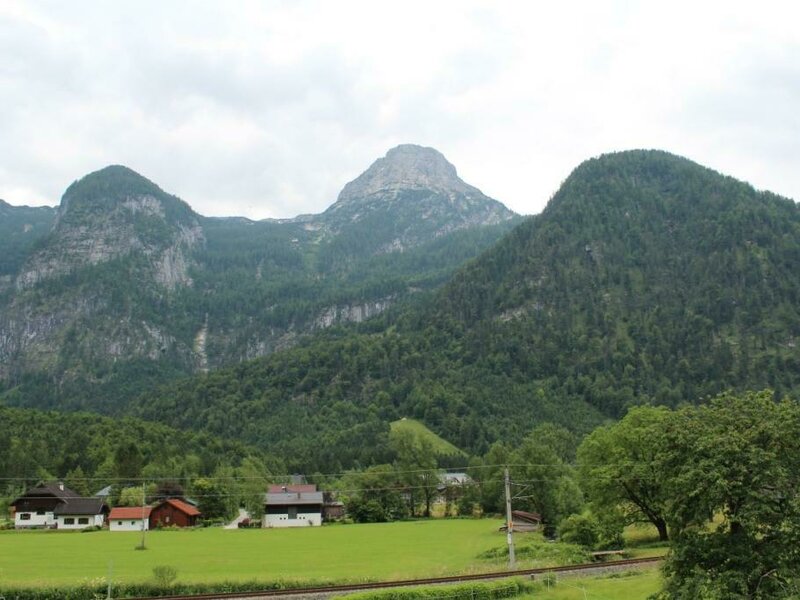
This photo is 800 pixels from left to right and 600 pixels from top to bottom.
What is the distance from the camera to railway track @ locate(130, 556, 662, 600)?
39312 mm

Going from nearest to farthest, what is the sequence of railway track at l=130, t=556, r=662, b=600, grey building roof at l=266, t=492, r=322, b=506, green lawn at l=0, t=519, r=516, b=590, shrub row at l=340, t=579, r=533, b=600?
1. shrub row at l=340, t=579, r=533, b=600
2. railway track at l=130, t=556, r=662, b=600
3. green lawn at l=0, t=519, r=516, b=590
4. grey building roof at l=266, t=492, r=322, b=506

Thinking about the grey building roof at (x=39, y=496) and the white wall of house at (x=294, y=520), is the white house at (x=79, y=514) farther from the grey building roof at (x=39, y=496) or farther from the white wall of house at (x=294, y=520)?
the white wall of house at (x=294, y=520)

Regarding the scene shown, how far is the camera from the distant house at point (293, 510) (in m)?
104

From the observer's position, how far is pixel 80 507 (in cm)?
9819

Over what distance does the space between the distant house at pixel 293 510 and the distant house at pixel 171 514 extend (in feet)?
34.6

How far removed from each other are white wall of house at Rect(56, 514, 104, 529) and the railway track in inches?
2547

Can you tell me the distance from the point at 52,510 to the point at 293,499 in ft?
105

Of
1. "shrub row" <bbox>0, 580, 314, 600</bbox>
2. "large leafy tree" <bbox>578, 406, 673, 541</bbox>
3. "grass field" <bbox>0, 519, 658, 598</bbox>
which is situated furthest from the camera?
"large leafy tree" <bbox>578, 406, 673, 541</bbox>

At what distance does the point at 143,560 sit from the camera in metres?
55.9

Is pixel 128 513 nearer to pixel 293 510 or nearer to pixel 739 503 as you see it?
pixel 293 510

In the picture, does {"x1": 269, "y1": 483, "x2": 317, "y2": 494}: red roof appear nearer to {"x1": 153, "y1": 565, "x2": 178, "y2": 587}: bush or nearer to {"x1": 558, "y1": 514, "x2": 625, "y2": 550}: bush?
{"x1": 558, "y1": 514, "x2": 625, "y2": 550}: bush

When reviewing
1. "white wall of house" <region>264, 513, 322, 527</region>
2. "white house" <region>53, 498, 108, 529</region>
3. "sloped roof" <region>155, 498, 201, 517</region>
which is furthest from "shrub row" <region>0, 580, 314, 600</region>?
"white wall of house" <region>264, 513, 322, 527</region>

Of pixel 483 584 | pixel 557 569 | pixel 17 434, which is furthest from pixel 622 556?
pixel 17 434

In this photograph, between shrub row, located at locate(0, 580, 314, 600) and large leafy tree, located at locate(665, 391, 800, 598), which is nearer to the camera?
large leafy tree, located at locate(665, 391, 800, 598)
